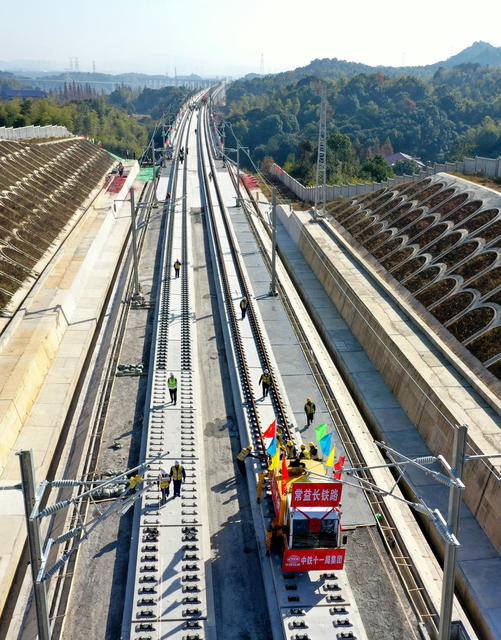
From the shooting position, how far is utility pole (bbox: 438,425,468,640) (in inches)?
514

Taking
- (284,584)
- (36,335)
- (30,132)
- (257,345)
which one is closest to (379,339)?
(257,345)

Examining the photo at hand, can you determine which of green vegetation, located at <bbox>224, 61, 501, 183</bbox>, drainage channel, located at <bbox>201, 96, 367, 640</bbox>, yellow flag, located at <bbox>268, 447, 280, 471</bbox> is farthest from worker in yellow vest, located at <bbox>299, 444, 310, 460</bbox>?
green vegetation, located at <bbox>224, 61, 501, 183</bbox>

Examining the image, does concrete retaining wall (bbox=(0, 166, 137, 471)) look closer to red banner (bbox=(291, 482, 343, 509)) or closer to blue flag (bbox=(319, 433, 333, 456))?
red banner (bbox=(291, 482, 343, 509))

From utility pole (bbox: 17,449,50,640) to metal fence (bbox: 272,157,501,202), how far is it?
48842 millimetres

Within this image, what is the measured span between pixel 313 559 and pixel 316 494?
201 cm

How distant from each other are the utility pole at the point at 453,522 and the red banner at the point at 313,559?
151 inches

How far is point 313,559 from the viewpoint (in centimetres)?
1817

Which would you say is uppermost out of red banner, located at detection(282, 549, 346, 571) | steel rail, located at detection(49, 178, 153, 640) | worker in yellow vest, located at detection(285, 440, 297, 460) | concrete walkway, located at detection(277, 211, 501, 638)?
worker in yellow vest, located at detection(285, 440, 297, 460)

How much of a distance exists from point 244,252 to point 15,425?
3030cm

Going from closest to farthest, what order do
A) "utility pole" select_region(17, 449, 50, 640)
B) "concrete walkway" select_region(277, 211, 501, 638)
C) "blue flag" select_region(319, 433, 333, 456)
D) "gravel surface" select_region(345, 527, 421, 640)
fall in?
"utility pole" select_region(17, 449, 50, 640)
"gravel surface" select_region(345, 527, 421, 640)
"blue flag" select_region(319, 433, 333, 456)
"concrete walkway" select_region(277, 211, 501, 638)

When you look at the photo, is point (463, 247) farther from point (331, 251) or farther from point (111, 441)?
point (111, 441)

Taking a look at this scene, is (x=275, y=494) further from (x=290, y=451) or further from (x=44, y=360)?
(x=44, y=360)

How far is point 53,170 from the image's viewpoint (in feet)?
221

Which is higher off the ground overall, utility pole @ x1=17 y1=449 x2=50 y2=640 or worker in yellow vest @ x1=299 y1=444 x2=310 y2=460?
utility pole @ x1=17 y1=449 x2=50 y2=640
